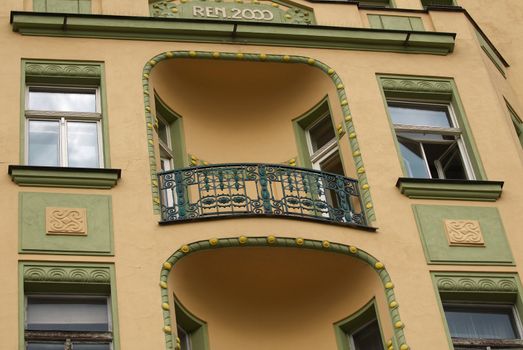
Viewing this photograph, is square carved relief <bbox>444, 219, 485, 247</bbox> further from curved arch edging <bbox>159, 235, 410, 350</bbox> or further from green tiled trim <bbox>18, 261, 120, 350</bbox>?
green tiled trim <bbox>18, 261, 120, 350</bbox>

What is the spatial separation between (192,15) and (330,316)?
5496mm

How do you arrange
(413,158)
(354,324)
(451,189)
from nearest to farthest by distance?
(354,324)
(451,189)
(413,158)

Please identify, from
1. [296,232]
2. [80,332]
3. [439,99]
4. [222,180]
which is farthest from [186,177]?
[439,99]

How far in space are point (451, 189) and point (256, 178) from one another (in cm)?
267

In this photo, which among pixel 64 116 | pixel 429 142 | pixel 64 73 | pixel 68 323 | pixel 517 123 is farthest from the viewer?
pixel 517 123

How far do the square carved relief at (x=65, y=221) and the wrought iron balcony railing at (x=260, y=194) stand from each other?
1.08 meters

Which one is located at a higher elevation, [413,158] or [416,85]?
[416,85]

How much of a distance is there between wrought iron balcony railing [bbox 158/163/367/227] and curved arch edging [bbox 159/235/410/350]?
0.40m

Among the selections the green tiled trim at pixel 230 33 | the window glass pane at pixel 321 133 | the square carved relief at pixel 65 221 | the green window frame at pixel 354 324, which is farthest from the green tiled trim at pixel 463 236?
the square carved relief at pixel 65 221

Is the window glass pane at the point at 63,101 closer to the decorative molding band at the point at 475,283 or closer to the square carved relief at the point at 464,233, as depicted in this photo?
the square carved relief at the point at 464,233

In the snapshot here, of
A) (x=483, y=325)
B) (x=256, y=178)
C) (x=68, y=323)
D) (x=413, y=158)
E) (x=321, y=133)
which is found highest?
(x=321, y=133)

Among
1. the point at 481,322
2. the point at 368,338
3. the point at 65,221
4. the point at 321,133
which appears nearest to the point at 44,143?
the point at 65,221

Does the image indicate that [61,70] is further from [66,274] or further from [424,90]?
[424,90]

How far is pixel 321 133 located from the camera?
19.0 metres
